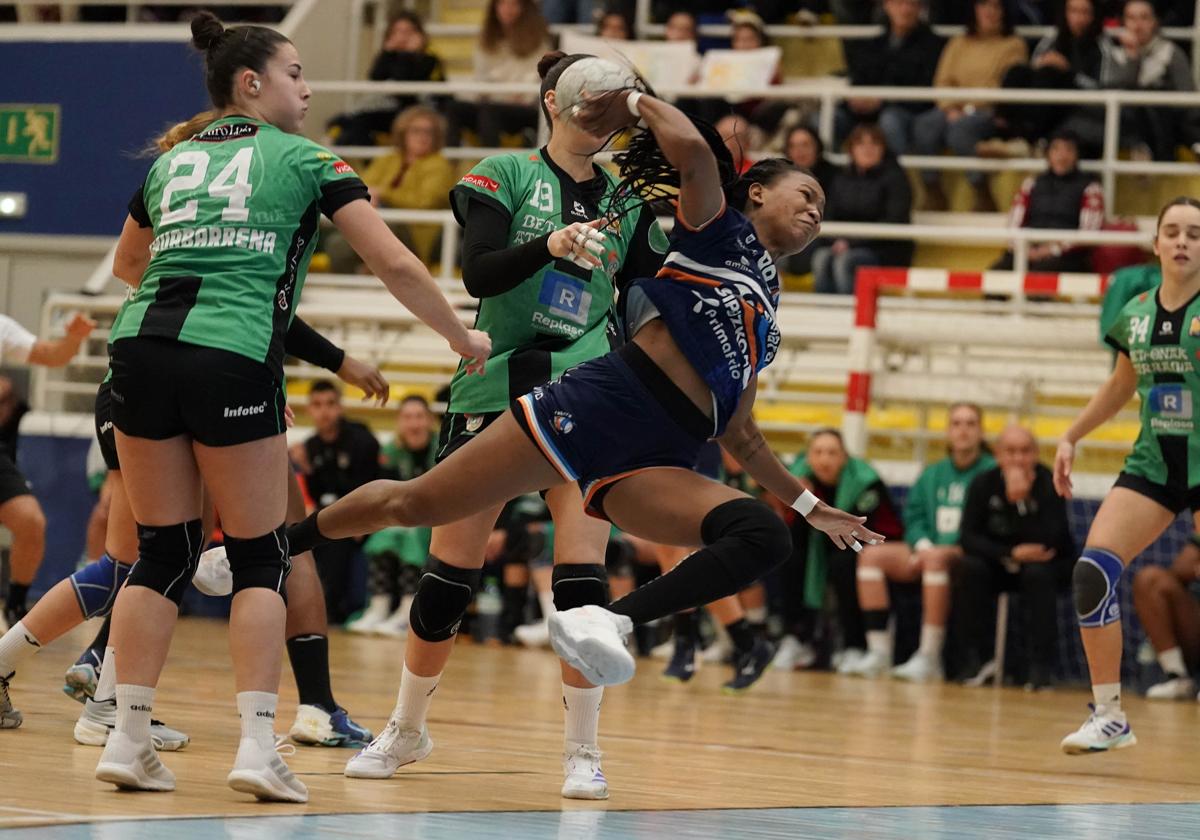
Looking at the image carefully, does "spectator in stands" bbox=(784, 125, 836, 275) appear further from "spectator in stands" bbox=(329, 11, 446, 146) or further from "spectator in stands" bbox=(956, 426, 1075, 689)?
"spectator in stands" bbox=(329, 11, 446, 146)

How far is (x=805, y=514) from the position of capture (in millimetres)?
4648

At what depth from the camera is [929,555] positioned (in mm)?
10672

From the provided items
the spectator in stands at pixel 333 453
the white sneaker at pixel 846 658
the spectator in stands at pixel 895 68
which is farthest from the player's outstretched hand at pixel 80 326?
the spectator in stands at pixel 895 68

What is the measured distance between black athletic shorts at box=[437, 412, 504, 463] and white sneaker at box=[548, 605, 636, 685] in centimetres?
106

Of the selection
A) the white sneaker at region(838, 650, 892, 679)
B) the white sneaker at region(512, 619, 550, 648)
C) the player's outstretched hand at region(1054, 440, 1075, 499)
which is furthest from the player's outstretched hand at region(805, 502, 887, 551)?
the white sneaker at region(512, 619, 550, 648)

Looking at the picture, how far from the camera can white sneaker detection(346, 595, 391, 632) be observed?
11898 mm

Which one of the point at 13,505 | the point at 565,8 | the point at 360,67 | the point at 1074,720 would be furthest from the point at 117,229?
the point at 1074,720

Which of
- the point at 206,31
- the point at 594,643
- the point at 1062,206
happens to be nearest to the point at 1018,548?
the point at 1062,206

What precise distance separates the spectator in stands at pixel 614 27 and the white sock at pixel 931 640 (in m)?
5.60

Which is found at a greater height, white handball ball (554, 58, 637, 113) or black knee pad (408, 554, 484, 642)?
white handball ball (554, 58, 637, 113)

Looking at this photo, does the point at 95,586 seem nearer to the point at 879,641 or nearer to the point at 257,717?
the point at 257,717

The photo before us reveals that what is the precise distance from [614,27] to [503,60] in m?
1.08

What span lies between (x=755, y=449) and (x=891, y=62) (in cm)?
924

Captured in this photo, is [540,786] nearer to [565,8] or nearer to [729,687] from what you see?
[729,687]
